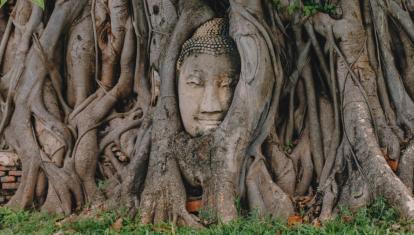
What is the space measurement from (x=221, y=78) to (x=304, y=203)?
50.0 inches

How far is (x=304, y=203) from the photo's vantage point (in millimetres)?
5207

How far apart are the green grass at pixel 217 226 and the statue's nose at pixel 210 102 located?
0.99 m

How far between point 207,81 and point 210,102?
0.64 ft

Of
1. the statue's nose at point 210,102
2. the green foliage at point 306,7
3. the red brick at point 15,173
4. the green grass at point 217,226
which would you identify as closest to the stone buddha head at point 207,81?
the statue's nose at point 210,102

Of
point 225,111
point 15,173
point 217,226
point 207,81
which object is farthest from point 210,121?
point 15,173

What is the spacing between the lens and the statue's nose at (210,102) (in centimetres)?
535

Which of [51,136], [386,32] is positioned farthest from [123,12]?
[386,32]

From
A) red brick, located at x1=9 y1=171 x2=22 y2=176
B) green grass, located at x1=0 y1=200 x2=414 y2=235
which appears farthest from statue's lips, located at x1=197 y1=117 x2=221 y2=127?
red brick, located at x1=9 y1=171 x2=22 y2=176

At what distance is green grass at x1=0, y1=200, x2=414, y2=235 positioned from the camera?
4.53m

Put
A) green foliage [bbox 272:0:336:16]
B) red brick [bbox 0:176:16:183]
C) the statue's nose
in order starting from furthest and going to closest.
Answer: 1. red brick [bbox 0:176:16:183]
2. green foliage [bbox 272:0:336:16]
3. the statue's nose

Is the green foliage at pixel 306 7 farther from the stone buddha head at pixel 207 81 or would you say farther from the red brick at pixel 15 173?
the red brick at pixel 15 173

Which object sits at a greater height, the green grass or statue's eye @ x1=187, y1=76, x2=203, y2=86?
statue's eye @ x1=187, y1=76, x2=203, y2=86

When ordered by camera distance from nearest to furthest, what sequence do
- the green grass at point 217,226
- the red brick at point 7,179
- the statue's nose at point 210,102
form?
the green grass at point 217,226 → the statue's nose at point 210,102 → the red brick at point 7,179

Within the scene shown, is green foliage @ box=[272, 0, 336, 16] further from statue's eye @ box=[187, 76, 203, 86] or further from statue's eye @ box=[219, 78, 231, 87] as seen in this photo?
statue's eye @ box=[187, 76, 203, 86]
